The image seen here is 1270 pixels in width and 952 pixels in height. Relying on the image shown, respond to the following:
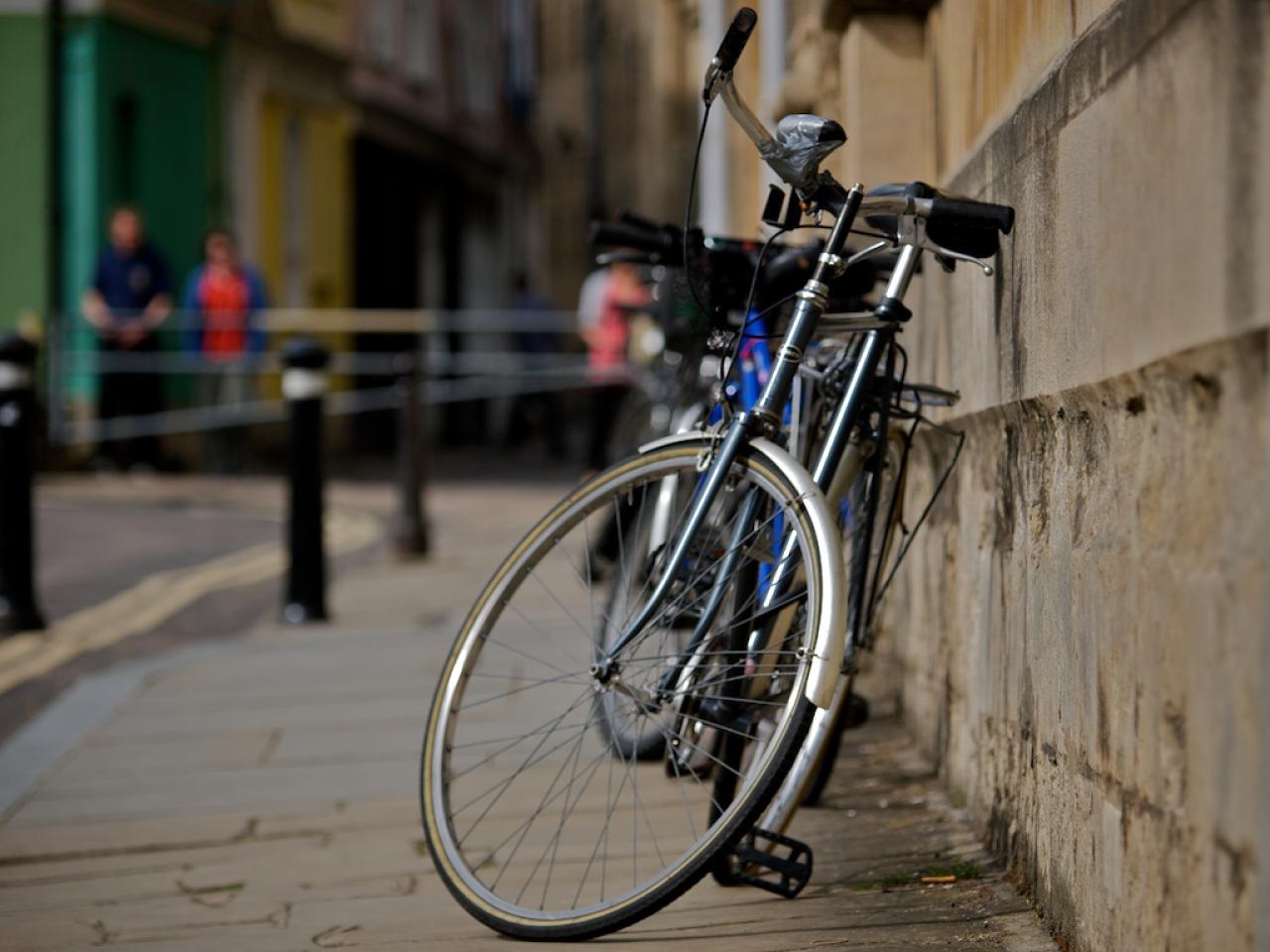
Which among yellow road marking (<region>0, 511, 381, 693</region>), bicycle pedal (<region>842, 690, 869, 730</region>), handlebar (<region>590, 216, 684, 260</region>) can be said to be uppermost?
handlebar (<region>590, 216, 684, 260</region>)

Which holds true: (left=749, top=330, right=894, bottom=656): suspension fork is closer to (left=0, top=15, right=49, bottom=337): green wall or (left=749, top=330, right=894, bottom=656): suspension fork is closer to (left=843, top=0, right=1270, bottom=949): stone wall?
(left=843, top=0, right=1270, bottom=949): stone wall

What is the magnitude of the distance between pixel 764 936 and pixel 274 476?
48.4 ft

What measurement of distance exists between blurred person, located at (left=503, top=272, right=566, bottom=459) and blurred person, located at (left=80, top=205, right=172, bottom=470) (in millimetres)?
3443

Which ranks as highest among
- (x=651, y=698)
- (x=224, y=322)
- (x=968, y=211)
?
(x=224, y=322)

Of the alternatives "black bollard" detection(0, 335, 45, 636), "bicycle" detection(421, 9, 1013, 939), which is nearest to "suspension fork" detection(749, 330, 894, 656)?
"bicycle" detection(421, 9, 1013, 939)

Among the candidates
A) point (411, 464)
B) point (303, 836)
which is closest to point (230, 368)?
point (411, 464)

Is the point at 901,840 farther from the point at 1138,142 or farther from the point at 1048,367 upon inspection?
the point at 1138,142

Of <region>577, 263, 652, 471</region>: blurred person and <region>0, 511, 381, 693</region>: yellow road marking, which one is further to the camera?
<region>577, 263, 652, 471</region>: blurred person

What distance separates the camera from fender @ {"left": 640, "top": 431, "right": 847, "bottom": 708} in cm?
281

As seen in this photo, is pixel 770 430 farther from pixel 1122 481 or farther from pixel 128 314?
pixel 128 314

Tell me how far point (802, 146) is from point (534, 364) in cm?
1534

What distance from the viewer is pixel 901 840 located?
373cm

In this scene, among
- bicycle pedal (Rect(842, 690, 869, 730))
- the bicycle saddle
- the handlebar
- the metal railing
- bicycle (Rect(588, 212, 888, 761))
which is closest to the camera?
the bicycle saddle

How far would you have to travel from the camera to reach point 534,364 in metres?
18.3
